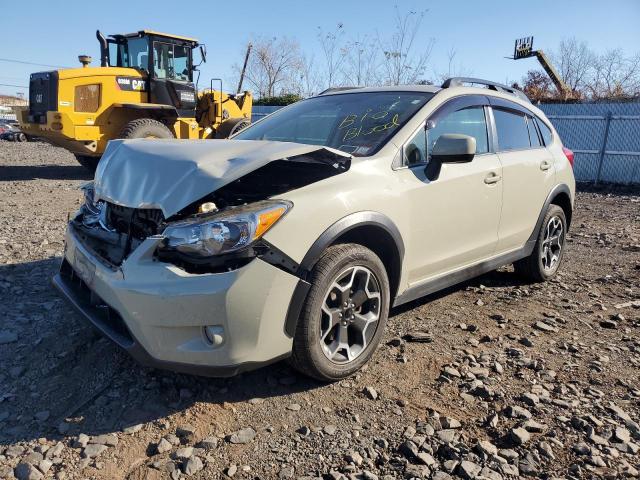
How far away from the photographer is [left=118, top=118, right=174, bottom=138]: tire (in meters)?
10.7

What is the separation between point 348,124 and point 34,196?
7.46 m

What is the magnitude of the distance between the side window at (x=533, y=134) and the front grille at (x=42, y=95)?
372 inches

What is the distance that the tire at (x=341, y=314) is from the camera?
2.65 metres

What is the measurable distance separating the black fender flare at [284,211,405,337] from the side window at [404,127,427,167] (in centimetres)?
56

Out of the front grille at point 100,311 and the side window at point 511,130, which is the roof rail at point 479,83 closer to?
the side window at point 511,130

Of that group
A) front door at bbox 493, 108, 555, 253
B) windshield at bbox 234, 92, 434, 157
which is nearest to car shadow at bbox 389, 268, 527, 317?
front door at bbox 493, 108, 555, 253

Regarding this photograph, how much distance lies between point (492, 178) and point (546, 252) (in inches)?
58.0

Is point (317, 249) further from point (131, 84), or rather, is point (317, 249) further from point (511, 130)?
point (131, 84)

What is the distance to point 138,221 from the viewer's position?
111 inches

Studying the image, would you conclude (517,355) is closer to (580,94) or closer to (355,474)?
(355,474)

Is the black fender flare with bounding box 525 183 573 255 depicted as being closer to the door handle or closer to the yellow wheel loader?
the door handle

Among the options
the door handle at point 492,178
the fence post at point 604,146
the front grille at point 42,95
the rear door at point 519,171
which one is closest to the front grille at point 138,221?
the door handle at point 492,178

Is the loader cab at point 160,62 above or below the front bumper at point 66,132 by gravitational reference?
above

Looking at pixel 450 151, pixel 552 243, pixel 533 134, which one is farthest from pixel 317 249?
pixel 552 243
